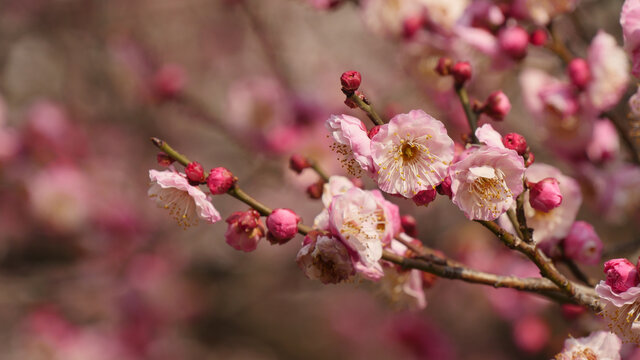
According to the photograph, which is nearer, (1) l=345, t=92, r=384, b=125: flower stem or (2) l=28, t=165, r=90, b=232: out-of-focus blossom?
(1) l=345, t=92, r=384, b=125: flower stem

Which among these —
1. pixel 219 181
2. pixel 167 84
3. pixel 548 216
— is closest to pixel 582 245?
pixel 548 216

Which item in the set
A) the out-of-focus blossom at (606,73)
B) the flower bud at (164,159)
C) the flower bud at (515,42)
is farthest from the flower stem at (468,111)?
the flower bud at (164,159)

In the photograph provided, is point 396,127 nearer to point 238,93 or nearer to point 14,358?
point 238,93

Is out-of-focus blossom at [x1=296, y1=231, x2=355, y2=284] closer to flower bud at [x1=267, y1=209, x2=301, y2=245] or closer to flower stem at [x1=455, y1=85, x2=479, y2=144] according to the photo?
flower bud at [x1=267, y1=209, x2=301, y2=245]

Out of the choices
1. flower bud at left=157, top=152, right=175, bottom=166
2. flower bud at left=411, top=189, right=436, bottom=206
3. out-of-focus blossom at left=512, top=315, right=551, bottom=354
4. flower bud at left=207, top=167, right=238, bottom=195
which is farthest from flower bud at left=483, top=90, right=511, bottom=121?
out-of-focus blossom at left=512, top=315, right=551, bottom=354

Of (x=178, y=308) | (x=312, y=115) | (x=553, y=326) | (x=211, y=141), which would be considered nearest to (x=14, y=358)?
(x=178, y=308)

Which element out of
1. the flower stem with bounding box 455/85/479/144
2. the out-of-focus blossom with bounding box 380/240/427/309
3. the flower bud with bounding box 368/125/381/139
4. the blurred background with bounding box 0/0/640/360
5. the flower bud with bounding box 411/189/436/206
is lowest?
the blurred background with bounding box 0/0/640/360

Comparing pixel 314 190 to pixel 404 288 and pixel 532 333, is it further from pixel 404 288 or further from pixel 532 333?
pixel 532 333
